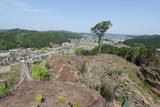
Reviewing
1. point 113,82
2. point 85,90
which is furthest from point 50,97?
A: point 113,82

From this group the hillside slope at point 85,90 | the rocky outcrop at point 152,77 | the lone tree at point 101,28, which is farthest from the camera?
the lone tree at point 101,28

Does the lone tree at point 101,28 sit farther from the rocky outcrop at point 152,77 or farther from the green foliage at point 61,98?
the green foliage at point 61,98

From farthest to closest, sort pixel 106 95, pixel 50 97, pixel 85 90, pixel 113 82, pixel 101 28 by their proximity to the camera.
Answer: pixel 101 28
pixel 113 82
pixel 106 95
pixel 85 90
pixel 50 97

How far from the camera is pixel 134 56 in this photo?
28.0 meters

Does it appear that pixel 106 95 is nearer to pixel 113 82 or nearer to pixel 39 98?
pixel 113 82

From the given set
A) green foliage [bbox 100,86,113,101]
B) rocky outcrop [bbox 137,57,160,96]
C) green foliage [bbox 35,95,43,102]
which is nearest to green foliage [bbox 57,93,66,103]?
green foliage [bbox 35,95,43,102]

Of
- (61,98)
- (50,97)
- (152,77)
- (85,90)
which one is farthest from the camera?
(152,77)

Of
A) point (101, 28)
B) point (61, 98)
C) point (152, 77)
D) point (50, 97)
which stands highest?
point (101, 28)

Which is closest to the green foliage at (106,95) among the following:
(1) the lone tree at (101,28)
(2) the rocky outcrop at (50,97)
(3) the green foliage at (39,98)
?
(2) the rocky outcrop at (50,97)

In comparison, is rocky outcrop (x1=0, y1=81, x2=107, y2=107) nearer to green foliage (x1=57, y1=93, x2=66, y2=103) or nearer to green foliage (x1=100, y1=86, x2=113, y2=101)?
green foliage (x1=57, y1=93, x2=66, y2=103)

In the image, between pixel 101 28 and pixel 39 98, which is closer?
pixel 39 98

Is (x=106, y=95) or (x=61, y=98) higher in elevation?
(x=61, y=98)

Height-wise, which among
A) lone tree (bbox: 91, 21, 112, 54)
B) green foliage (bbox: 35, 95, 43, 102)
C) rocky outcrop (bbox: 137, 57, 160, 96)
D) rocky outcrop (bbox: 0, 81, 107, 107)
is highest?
lone tree (bbox: 91, 21, 112, 54)

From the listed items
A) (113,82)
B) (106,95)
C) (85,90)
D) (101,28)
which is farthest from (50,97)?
(101,28)
